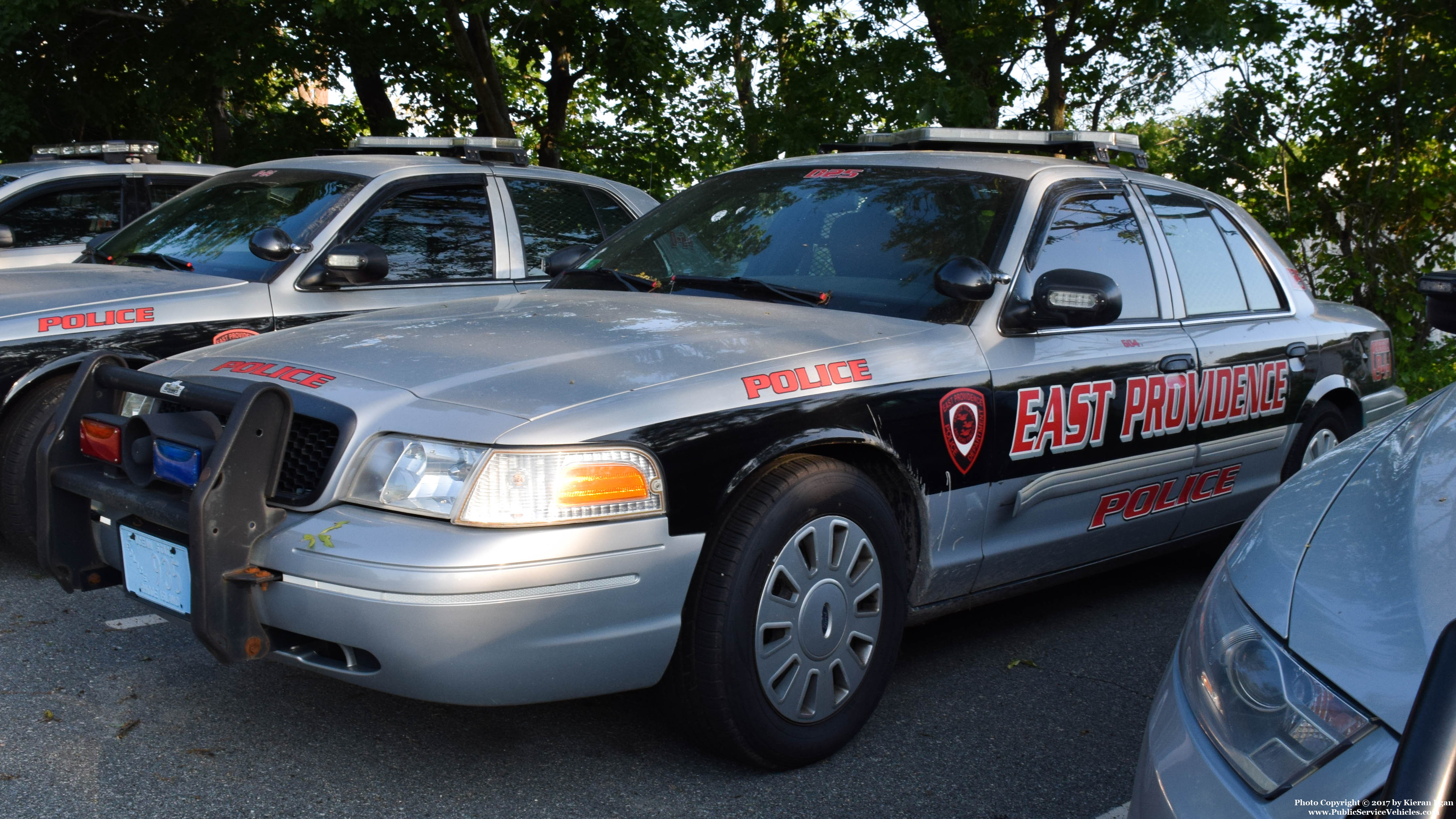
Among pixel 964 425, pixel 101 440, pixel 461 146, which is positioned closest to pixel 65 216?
pixel 461 146

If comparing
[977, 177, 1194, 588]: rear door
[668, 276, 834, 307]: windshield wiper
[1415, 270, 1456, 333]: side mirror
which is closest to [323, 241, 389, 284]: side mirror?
[668, 276, 834, 307]: windshield wiper

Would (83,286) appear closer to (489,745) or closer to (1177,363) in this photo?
(489,745)

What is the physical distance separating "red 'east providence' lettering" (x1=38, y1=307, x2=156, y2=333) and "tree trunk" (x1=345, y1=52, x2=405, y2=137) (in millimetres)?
9811

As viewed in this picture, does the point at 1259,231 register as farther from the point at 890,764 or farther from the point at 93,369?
the point at 93,369

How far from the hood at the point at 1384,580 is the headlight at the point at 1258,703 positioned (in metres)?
0.03

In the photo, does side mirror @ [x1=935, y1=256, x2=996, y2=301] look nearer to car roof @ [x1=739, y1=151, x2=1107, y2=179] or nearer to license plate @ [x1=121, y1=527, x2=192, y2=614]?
car roof @ [x1=739, y1=151, x2=1107, y2=179]

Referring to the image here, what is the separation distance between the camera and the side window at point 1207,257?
14.6ft

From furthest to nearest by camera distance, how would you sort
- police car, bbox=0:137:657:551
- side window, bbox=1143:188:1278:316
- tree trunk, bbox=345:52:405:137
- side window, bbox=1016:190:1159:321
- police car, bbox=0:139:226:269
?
tree trunk, bbox=345:52:405:137, police car, bbox=0:139:226:269, police car, bbox=0:137:657:551, side window, bbox=1143:188:1278:316, side window, bbox=1016:190:1159:321

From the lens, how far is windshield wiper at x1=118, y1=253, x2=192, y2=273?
218 inches

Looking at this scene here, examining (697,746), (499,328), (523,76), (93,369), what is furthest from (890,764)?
(523,76)

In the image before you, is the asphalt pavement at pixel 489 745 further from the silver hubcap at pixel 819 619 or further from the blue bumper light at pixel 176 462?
the blue bumper light at pixel 176 462

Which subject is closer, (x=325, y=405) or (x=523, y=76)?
(x=325, y=405)

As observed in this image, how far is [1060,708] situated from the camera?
11.8ft

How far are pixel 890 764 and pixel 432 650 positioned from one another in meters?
1.26
